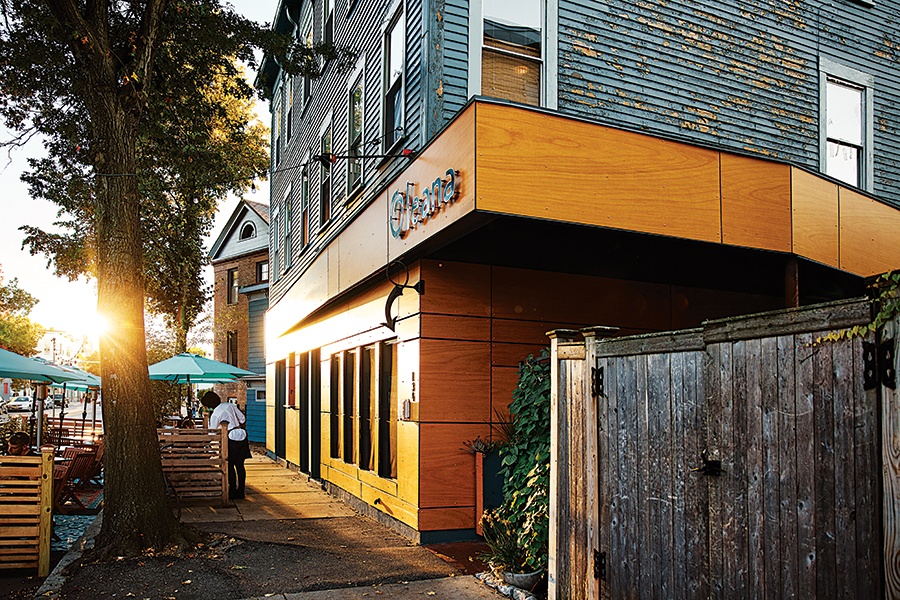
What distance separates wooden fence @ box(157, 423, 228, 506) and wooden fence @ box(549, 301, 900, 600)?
23.9 feet

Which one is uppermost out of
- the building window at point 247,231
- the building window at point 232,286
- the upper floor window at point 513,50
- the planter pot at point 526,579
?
the building window at point 247,231

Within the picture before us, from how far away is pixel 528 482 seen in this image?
6.93 meters

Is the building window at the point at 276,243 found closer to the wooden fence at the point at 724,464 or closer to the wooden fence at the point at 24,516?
the wooden fence at the point at 24,516

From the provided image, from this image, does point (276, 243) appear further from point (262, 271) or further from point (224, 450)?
point (262, 271)

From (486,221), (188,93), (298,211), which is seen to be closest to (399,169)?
(486,221)

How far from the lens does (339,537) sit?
9.50 m

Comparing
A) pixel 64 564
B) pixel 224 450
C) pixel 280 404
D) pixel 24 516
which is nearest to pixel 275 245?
pixel 280 404

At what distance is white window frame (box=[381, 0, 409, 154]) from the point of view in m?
9.88

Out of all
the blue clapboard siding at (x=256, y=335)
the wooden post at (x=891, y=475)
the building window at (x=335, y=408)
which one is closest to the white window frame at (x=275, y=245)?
the building window at (x=335, y=408)

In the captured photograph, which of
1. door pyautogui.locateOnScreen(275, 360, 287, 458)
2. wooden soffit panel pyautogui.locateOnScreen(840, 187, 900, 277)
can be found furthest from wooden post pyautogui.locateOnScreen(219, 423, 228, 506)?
wooden soffit panel pyautogui.locateOnScreen(840, 187, 900, 277)

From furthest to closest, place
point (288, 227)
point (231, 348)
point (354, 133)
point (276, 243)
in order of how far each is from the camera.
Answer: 1. point (231, 348)
2. point (276, 243)
3. point (288, 227)
4. point (354, 133)

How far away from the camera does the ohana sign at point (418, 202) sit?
24.3 ft

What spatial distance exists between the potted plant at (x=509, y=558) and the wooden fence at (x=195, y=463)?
19.4 ft

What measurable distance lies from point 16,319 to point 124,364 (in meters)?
68.3
